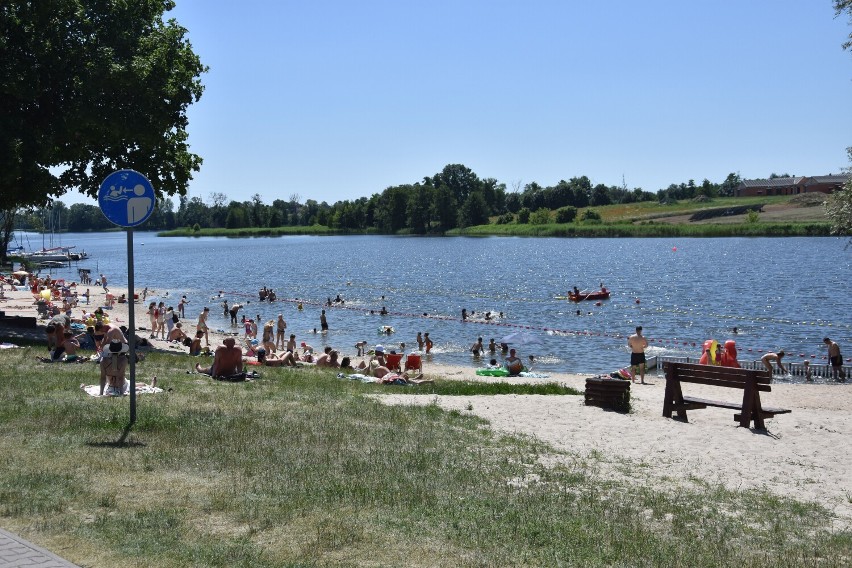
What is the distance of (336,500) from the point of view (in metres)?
7.69

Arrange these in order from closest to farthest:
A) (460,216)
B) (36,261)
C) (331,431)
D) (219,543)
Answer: (219,543)
(331,431)
(36,261)
(460,216)

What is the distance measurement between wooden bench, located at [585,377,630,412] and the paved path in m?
11.6

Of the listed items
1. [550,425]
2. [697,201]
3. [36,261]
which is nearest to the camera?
[550,425]

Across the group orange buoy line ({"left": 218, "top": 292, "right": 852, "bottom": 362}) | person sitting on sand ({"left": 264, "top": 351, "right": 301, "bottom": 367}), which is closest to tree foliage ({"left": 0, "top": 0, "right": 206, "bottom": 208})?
person sitting on sand ({"left": 264, "top": 351, "right": 301, "bottom": 367})

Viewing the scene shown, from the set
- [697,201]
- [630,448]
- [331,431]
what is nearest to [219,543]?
[331,431]

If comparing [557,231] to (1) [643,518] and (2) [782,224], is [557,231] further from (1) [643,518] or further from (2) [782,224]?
(1) [643,518]

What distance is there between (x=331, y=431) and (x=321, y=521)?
4.32m

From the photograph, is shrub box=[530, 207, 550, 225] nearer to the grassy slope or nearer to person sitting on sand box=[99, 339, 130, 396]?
the grassy slope

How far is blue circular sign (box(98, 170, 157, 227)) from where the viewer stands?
10.1m

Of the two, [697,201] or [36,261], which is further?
[697,201]

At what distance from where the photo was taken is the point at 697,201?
184m

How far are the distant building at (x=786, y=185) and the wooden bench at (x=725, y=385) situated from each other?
18221 cm

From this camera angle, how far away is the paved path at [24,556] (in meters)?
5.68

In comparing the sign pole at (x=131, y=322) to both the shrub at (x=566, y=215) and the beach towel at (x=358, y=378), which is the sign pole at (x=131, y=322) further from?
the shrub at (x=566, y=215)
